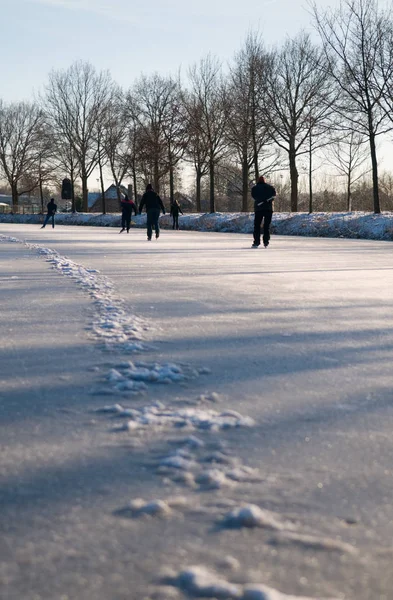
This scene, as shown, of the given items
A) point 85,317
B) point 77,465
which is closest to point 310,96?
point 85,317

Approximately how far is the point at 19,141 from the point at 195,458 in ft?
244

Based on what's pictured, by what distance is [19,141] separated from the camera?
7238 centimetres

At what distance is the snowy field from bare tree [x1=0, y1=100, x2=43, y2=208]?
69.4 metres

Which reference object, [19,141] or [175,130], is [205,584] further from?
[19,141]

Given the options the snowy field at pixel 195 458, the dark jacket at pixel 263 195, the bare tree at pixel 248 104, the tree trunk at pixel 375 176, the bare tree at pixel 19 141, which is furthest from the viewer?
the bare tree at pixel 19 141

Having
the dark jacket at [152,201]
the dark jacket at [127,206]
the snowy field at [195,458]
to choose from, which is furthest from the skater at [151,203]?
the snowy field at [195,458]

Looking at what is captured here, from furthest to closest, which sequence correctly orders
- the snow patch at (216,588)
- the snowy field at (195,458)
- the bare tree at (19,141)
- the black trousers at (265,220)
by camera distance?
the bare tree at (19,141), the black trousers at (265,220), the snowy field at (195,458), the snow patch at (216,588)

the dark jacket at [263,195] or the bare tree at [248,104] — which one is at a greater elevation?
the bare tree at [248,104]

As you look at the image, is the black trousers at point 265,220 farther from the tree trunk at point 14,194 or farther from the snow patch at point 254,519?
the tree trunk at point 14,194

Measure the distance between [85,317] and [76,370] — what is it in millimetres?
1946

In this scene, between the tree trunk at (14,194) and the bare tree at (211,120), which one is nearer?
the bare tree at (211,120)

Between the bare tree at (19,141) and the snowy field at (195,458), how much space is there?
69.4 metres

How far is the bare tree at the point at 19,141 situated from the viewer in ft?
234

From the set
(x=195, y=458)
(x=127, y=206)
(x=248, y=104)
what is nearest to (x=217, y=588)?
(x=195, y=458)
